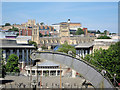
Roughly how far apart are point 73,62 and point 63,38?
8748cm

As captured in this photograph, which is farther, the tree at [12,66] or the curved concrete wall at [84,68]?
the tree at [12,66]

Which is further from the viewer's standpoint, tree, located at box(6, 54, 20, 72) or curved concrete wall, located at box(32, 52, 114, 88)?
tree, located at box(6, 54, 20, 72)

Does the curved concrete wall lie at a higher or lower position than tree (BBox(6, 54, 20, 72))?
higher

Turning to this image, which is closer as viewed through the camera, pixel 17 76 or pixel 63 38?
pixel 17 76

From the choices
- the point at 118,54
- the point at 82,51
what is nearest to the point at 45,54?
the point at 118,54

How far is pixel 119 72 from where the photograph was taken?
61.6 feet

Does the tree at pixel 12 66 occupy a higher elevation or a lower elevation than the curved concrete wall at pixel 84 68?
lower

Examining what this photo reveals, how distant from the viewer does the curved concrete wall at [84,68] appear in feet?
15.7

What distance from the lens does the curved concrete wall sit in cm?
479

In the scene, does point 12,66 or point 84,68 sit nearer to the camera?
point 84,68

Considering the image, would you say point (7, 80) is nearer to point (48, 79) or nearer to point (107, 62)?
point (48, 79)

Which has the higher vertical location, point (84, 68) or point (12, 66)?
point (84, 68)

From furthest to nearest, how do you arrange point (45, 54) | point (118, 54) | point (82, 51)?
point (82, 51) < point (118, 54) < point (45, 54)

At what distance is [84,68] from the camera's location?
16.4 ft
